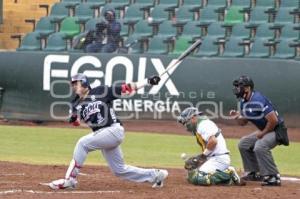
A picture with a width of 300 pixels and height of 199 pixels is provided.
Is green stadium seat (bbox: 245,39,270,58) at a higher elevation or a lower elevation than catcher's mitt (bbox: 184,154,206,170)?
higher

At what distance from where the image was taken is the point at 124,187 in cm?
1159

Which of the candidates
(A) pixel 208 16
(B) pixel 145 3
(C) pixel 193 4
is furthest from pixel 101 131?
(B) pixel 145 3

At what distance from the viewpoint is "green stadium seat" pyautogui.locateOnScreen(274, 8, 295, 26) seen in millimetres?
21853

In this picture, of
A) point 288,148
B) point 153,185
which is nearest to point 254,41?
point 288,148

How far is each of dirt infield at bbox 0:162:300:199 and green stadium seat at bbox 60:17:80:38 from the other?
408 inches

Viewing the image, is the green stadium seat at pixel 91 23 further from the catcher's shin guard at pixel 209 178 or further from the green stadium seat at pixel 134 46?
the catcher's shin guard at pixel 209 178

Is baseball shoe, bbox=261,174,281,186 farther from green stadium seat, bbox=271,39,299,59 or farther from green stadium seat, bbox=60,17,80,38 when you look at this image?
green stadium seat, bbox=60,17,80,38

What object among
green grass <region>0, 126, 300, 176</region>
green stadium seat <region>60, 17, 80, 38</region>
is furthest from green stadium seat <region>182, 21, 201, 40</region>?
green grass <region>0, 126, 300, 176</region>

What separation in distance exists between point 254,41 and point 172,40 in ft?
7.03

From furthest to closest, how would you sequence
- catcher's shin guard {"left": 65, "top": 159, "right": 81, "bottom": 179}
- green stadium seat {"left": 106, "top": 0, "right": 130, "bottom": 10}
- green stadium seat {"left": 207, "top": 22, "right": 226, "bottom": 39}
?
green stadium seat {"left": 106, "top": 0, "right": 130, "bottom": 10} → green stadium seat {"left": 207, "top": 22, "right": 226, "bottom": 39} → catcher's shin guard {"left": 65, "top": 159, "right": 81, "bottom": 179}

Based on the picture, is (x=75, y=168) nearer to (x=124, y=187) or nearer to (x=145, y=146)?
(x=124, y=187)

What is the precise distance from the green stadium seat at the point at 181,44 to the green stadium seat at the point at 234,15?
51.0 inches

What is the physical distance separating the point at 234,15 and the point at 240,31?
0.77m

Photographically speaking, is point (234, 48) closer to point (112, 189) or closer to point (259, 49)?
point (259, 49)
